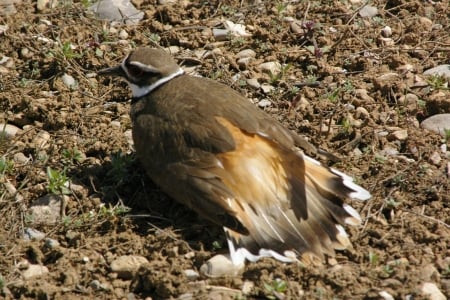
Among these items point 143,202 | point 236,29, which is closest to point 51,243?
point 143,202

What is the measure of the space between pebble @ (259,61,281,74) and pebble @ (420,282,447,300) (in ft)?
10.4

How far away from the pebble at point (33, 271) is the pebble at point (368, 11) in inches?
185

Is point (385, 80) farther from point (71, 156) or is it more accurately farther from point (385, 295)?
point (71, 156)

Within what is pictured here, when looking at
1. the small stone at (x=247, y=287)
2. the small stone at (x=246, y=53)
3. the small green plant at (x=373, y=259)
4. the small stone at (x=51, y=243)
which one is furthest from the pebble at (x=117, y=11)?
the small green plant at (x=373, y=259)

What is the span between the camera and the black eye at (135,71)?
7801mm

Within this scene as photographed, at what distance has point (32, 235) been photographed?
6.81 metres

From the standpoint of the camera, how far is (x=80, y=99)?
27.4 ft

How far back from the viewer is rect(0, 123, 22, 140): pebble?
7.77 meters

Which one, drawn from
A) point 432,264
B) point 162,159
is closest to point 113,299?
point 162,159

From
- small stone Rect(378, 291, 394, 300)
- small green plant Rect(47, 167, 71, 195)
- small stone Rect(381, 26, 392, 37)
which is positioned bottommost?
small green plant Rect(47, 167, 71, 195)

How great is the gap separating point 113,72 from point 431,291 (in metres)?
3.58

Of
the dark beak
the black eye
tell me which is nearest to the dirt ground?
the dark beak

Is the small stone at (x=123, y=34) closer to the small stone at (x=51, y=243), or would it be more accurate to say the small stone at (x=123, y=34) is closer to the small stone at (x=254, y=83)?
the small stone at (x=254, y=83)

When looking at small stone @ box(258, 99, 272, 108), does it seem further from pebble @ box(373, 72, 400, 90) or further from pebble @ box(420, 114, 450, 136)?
pebble @ box(420, 114, 450, 136)
